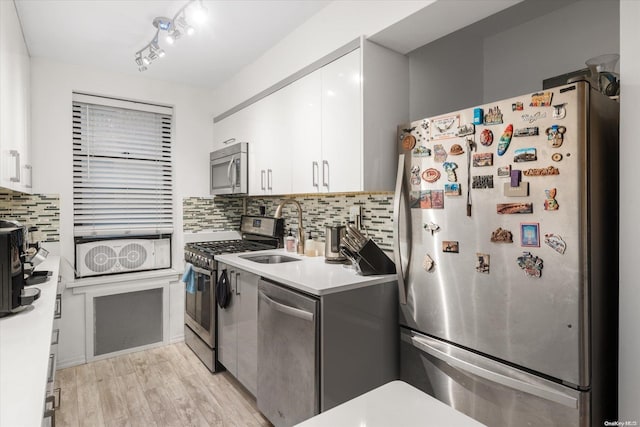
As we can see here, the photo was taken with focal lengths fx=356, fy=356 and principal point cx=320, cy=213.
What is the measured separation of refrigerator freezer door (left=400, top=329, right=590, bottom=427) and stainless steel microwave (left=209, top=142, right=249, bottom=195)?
75.5 inches

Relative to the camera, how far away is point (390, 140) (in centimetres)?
206

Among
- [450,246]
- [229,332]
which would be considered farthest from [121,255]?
[450,246]

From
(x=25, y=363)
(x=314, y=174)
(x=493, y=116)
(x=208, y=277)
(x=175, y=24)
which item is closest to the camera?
(x=25, y=363)

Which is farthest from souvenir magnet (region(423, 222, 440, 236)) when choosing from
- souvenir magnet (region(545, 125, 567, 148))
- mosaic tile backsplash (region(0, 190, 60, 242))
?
mosaic tile backsplash (region(0, 190, 60, 242))

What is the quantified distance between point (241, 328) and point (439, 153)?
67.8 inches

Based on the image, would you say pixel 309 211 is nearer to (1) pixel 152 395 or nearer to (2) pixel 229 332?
(2) pixel 229 332

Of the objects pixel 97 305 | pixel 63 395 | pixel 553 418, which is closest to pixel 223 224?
pixel 97 305

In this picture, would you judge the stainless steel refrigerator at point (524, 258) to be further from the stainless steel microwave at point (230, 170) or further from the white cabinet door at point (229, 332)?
the stainless steel microwave at point (230, 170)

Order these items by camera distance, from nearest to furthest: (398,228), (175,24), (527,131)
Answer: (527,131)
(398,228)
(175,24)

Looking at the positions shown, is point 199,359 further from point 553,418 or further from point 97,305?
point 553,418

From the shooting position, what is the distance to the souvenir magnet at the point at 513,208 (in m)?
1.37

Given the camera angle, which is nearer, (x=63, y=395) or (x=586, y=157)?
(x=586, y=157)

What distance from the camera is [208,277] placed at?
2.83 metres

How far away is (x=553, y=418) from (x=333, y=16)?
2.25 m
